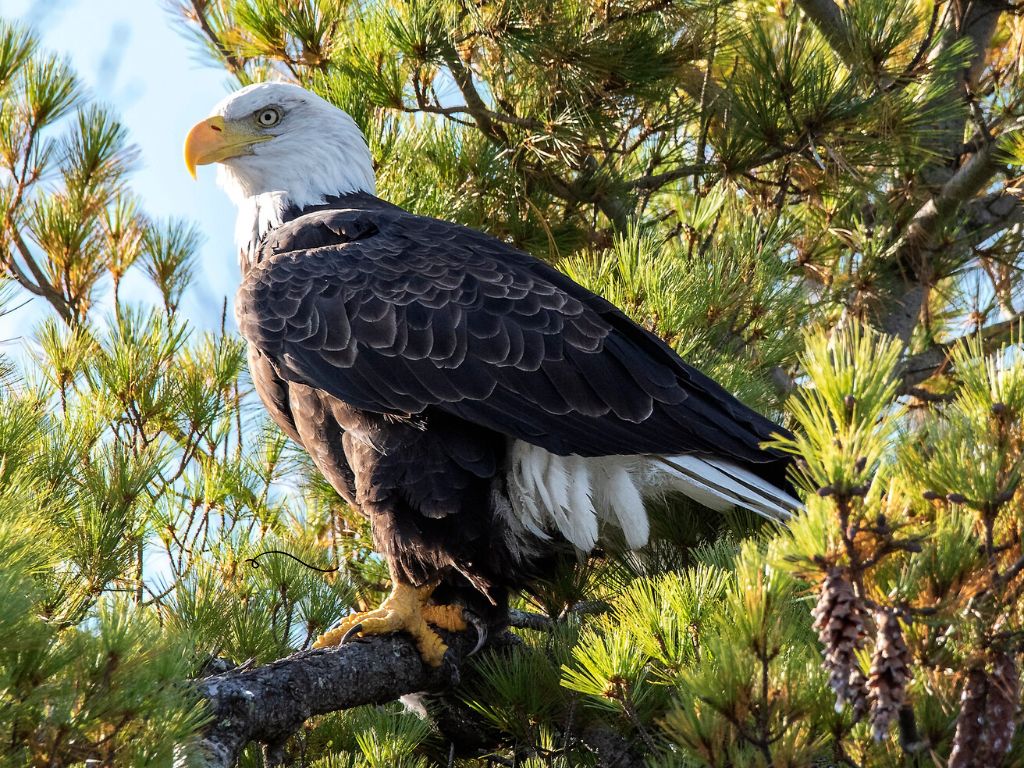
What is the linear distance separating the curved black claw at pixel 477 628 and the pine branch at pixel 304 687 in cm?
2

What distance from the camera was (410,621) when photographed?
324cm

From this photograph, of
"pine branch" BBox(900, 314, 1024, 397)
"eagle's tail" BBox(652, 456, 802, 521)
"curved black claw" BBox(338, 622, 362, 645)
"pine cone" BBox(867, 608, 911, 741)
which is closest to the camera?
"pine cone" BBox(867, 608, 911, 741)

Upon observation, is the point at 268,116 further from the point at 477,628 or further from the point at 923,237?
the point at 923,237

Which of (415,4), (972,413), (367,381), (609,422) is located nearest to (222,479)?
(367,381)

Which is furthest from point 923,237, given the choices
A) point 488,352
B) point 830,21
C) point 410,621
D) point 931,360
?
point 410,621

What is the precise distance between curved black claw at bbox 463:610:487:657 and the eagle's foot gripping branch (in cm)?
2

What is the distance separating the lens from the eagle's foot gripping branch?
3184mm

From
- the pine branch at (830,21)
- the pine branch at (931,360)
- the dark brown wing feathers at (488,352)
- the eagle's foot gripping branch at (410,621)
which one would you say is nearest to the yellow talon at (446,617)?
the eagle's foot gripping branch at (410,621)

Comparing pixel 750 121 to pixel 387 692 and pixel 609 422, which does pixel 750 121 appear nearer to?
pixel 609 422

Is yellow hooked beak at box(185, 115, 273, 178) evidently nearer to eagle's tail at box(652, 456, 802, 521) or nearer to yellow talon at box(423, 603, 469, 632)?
yellow talon at box(423, 603, 469, 632)

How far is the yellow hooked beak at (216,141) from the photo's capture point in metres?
4.01

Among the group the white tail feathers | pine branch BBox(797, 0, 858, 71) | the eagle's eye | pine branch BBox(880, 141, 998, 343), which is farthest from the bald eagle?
pine branch BBox(880, 141, 998, 343)

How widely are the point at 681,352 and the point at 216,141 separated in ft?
5.39

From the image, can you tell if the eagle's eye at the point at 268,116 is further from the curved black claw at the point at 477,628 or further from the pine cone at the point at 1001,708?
the pine cone at the point at 1001,708
